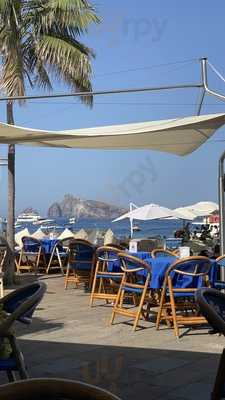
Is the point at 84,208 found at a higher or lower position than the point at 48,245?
lower

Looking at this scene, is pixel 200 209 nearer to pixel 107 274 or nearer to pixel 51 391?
pixel 107 274

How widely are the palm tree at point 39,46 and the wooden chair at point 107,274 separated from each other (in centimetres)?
207

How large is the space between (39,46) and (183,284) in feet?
18.0

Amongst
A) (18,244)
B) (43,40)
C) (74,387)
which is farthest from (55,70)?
(74,387)

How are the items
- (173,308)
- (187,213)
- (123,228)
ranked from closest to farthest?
(173,308) < (187,213) < (123,228)

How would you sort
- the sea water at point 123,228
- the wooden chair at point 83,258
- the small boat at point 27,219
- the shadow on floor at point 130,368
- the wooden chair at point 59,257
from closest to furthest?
1. the shadow on floor at point 130,368
2. the wooden chair at point 83,258
3. the wooden chair at point 59,257
4. the sea water at point 123,228
5. the small boat at point 27,219

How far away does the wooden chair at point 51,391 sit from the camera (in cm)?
128

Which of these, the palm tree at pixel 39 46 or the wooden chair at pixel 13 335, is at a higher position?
the palm tree at pixel 39 46

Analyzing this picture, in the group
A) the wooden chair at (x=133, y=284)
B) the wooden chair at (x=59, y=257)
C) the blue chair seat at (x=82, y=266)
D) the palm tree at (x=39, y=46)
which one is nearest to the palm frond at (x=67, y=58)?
the palm tree at (x=39, y=46)

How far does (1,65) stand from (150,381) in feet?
22.0

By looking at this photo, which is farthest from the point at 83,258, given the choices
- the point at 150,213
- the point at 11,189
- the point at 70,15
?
the point at 150,213

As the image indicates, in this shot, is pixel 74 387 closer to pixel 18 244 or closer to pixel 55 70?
pixel 55 70

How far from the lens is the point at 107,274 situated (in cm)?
654

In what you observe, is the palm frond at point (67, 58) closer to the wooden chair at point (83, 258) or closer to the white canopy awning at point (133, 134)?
the white canopy awning at point (133, 134)
